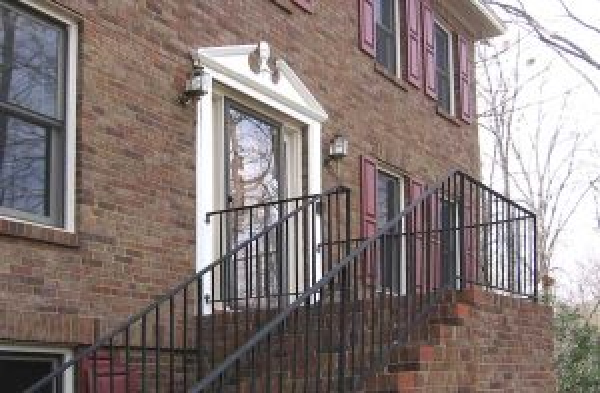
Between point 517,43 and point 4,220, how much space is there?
70.4 feet

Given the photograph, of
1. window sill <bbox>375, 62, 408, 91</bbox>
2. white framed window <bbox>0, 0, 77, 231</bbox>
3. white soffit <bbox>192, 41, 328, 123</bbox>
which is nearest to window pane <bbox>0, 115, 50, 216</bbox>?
white framed window <bbox>0, 0, 77, 231</bbox>

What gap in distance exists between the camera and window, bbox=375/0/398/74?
12.9 m

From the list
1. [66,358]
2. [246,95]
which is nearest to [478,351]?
[66,358]

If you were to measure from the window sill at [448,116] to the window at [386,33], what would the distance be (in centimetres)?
112

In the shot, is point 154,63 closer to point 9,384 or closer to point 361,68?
point 9,384

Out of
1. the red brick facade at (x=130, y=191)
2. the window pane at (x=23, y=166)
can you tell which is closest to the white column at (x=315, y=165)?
the red brick facade at (x=130, y=191)

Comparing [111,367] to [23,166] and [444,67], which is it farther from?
[444,67]

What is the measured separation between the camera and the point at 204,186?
8.60m

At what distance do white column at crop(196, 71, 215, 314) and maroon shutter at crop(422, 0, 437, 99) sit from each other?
216 inches

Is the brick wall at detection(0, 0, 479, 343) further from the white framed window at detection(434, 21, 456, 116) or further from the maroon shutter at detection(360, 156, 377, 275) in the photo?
the white framed window at detection(434, 21, 456, 116)

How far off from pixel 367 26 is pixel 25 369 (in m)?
6.70

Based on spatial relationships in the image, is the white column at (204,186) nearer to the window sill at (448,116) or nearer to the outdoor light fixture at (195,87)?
the outdoor light fixture at (195,87)

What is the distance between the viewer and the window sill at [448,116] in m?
13.8

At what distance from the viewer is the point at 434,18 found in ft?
47.3
